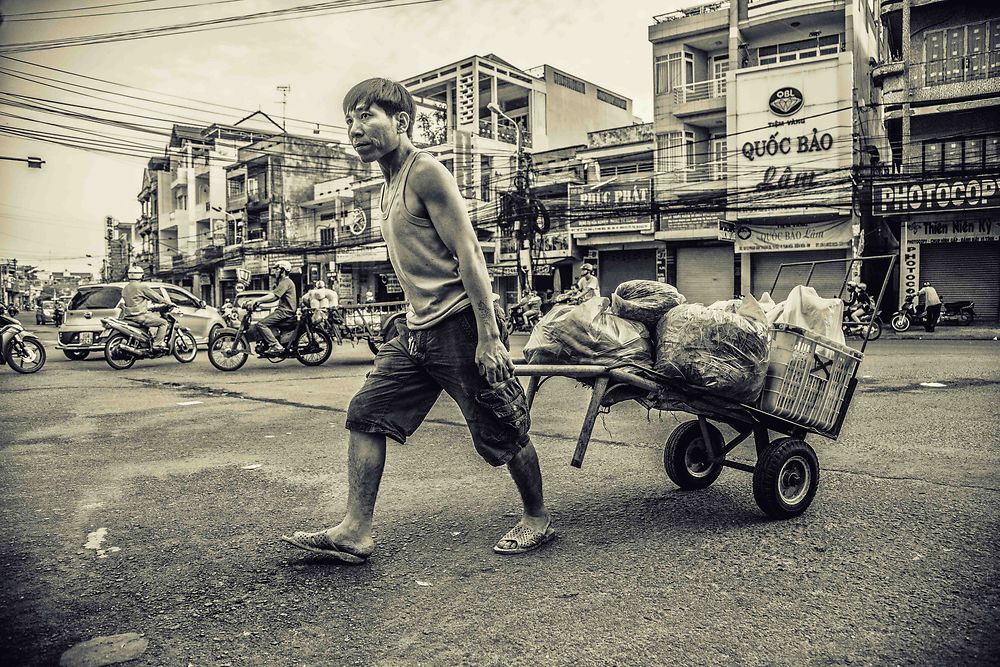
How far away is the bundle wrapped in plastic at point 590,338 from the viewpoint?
3.24 m

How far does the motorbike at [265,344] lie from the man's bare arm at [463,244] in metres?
8.64

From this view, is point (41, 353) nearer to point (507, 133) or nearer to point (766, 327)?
point (766, 327)

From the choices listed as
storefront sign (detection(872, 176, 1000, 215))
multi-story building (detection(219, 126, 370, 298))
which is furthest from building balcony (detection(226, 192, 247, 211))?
storefront sign (detection(872, 176, 1000, 215))

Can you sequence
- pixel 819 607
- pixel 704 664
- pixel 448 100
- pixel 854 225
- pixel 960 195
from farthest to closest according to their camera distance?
pixel 448 100 < pixel 854 225 < pixel 960 195 < pixel 819 607 < pixel 704 664

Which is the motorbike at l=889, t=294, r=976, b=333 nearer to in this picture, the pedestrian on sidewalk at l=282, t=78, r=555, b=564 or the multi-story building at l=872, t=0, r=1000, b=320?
the multi-story building at l=872, t=0, r=1000, b=320

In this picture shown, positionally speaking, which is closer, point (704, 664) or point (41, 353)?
point (704, 664)

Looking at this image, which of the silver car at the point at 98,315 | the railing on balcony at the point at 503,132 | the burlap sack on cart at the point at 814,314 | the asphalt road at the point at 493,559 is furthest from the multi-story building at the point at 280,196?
the burlap sack on cart at the point at 814,314

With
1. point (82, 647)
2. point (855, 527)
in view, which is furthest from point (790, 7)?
point (82, 647)

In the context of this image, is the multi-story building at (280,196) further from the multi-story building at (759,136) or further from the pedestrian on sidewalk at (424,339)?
the pedestrian on sidewalk at (424,339)

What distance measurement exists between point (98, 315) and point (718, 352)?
1349 cm

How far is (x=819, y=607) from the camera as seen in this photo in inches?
92.8

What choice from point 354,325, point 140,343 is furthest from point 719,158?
point 140,343

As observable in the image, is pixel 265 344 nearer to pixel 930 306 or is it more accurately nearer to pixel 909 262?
pixel 930 306

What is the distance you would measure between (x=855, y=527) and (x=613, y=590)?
4.27 feet
